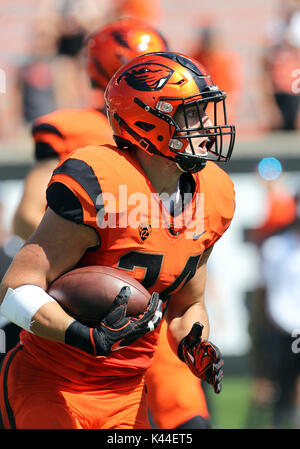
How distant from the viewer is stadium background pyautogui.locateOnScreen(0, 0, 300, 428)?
8.13m

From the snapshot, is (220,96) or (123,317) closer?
(123,317)

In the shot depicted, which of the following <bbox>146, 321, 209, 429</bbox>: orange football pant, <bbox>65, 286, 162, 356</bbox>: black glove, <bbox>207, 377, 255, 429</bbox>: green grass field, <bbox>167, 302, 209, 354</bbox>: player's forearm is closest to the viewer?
<bbox>65, 286, 162, 356</bbox>: black glove

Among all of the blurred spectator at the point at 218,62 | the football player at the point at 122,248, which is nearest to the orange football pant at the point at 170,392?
the football player at the point at 122,248

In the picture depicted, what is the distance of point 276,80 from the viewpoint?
903cm

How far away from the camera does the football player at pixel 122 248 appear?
287cm

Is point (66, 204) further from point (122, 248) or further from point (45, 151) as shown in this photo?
point (45, 151)

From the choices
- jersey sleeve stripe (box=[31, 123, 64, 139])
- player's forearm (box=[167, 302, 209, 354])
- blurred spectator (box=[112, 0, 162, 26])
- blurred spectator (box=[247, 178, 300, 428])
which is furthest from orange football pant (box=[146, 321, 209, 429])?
blurred spectator (box=[112, 0, 162, 26])

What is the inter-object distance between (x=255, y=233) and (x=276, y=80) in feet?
6.23

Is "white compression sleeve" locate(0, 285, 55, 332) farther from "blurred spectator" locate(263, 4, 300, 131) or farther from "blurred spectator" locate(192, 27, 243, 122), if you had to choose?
"blurred spectator" locate(263, 4, 300, 131)

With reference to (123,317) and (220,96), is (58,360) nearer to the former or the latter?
(123,317)

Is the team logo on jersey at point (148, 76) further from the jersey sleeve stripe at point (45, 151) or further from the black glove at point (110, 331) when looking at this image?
the jersey sleeve stripe at point (45, 151)

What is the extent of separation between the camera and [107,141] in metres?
4.05

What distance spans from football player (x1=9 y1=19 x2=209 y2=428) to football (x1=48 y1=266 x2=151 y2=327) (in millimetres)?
917
